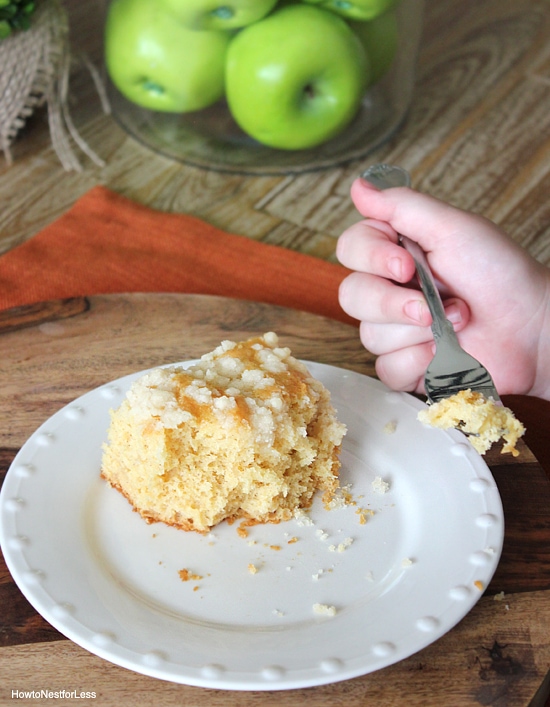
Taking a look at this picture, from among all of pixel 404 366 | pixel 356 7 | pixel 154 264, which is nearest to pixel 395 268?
pixel 404 366

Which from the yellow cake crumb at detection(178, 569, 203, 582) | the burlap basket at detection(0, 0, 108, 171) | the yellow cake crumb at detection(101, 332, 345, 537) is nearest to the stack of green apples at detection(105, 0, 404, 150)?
the burlap basket at detection(0, 0, 108, 171)

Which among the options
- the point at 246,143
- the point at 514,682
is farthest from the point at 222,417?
the point at 246,143

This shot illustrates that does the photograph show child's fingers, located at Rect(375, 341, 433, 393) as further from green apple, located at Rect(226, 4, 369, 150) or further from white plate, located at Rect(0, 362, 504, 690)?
green apple, located at Rect(226, 4, 369, 150)

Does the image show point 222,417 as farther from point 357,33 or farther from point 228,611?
point 357,33

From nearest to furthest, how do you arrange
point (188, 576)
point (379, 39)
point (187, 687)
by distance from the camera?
point (187, 687) → point (188, 576) → point (379, 39)

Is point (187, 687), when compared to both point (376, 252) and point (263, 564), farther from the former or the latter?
point (376, 252)

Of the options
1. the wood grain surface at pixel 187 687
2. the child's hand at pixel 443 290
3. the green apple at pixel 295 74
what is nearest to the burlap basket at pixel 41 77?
the green apple at pixel 295 74
